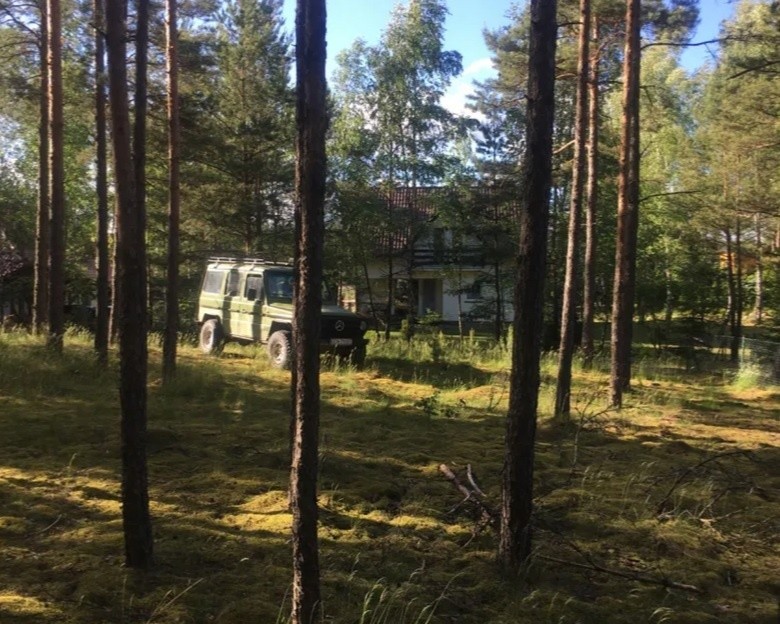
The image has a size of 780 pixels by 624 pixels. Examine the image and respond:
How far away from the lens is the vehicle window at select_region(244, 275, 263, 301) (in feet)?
50.0

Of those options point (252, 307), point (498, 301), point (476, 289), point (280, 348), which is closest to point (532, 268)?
point (280, 348)

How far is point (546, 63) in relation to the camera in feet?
15.4

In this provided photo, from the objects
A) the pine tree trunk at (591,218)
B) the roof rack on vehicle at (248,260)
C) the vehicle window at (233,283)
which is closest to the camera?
the pine tree trunk at (591,218)

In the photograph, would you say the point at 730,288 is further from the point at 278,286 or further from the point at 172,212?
the point at 172,212

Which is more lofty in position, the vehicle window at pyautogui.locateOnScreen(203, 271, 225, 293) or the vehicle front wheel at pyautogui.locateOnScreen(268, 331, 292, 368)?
the vehicle window at pyautogui.locateOnScreen(203, 271, 225, 293)

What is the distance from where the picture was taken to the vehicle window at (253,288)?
15250 mm

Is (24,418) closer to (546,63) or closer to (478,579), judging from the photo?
(478,579)

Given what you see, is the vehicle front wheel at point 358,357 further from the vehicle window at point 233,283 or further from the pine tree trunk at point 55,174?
the pine tree trunk at point 55,174

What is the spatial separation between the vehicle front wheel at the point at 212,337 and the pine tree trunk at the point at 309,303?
13.4m

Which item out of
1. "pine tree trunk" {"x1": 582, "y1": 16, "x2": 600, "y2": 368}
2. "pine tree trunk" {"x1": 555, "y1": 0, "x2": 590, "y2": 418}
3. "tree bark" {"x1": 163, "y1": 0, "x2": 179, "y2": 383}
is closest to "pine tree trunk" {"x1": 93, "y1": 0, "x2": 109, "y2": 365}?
"tree bark" {"x1": 163, "y1": 0, "x2": 179, "y2": 383}

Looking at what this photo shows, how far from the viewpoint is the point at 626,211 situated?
11.6 meters

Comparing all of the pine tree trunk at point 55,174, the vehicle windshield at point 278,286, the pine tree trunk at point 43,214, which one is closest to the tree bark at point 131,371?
the pine tree trunk at point 55,174

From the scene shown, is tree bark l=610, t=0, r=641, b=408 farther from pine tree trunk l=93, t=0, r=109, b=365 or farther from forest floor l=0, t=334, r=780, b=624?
pine tree trunk l=93, t=0, r=109, b=365

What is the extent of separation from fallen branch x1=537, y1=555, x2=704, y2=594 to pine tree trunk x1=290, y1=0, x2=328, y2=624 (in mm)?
1943
